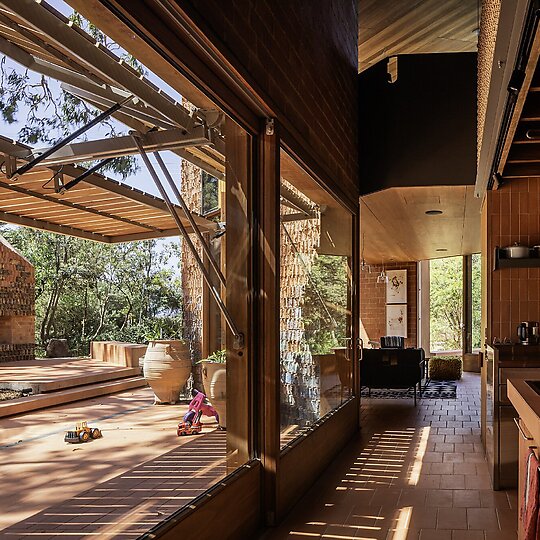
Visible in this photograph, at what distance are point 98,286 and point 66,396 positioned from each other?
11.1ft

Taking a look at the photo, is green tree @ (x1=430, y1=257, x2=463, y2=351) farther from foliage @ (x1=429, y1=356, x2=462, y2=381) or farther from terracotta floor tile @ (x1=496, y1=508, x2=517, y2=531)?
terracotta floor tile @ (x1=496, y1=508, x2=517, y2=531)

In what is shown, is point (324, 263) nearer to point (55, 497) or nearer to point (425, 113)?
Result: point (425, 113)

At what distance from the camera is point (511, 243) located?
5809mm

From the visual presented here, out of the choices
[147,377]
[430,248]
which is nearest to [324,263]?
[147,377]

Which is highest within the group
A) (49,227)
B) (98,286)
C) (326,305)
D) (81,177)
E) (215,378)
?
(81,177)

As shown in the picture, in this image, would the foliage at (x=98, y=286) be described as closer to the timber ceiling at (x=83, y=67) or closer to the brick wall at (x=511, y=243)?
the timber ceiling at (x=83, y=67)

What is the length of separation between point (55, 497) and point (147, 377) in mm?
4076

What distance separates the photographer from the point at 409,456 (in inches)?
241

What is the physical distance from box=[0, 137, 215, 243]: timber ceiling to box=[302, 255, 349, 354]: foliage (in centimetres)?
105

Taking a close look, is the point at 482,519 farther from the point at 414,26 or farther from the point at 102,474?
the point at 414,26

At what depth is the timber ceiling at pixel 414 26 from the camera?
899 cm

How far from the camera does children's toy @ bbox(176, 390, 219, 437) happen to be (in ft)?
16.7

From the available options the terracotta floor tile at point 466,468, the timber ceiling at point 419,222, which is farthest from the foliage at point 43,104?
the timber ceiling at point 419,222

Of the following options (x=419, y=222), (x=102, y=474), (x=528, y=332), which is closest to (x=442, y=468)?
(x=528, y=332)
